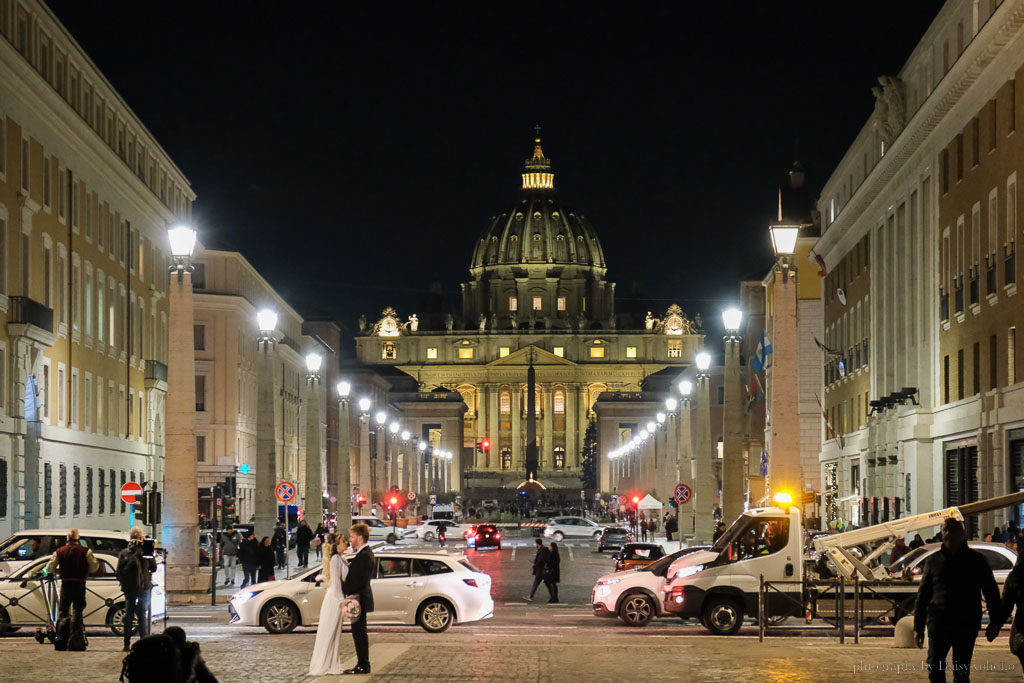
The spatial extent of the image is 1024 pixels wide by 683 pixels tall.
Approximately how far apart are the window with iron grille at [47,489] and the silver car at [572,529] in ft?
144

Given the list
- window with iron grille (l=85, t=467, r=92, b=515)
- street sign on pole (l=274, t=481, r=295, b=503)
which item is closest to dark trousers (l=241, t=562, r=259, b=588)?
street sign on pole (l=274, t=481, r=295, b=503)

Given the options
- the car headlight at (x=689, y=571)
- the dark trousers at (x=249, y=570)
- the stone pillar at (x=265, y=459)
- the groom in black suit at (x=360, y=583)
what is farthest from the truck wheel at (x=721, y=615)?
the stone pillar at (x=265, y=459)

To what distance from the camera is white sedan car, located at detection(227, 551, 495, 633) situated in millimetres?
27750

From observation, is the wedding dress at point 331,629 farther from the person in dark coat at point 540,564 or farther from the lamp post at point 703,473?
the lamp post at point 703,473

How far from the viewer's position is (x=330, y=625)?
18.5 meters

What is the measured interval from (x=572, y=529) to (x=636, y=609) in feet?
201

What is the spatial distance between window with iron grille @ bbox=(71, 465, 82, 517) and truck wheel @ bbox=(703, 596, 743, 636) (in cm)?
2804

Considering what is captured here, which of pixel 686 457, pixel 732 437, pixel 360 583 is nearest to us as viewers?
pixel 360 583

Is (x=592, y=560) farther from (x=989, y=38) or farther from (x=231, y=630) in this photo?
(x=231, y=630)

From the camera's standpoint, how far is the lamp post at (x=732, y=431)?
4288cm

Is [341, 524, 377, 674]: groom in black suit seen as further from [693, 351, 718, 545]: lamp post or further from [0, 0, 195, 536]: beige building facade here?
[693, 351, 718, 545]: lamp post

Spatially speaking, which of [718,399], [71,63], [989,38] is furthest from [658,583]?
[718,399]

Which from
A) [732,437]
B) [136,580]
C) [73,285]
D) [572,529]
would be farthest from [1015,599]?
[572,529]

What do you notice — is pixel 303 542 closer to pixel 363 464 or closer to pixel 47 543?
pixel 47 543
